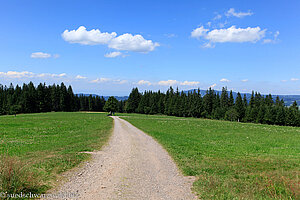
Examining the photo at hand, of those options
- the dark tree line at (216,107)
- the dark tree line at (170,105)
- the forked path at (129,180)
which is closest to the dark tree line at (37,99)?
the dark tree line at (170,105)

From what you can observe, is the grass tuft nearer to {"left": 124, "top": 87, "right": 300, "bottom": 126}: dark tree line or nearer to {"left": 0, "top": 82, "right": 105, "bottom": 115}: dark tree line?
{"left": 0, "top": 82, "right": 105, "bottom": 115}: dark tree line

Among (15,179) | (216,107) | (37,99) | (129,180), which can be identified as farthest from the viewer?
(216,107)

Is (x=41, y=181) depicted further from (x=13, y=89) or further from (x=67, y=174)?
(x=13, y=89)

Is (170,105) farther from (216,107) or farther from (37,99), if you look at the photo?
(37,99)

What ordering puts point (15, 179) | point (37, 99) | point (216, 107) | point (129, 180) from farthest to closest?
point (216, 107) → point (37, 99) → point (129, 180) → point (15, 179)

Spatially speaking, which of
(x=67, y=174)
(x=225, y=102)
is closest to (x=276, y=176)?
(x=67, y=174)

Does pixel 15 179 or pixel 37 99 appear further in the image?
pixel 37 99

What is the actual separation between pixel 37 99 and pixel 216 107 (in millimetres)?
93003

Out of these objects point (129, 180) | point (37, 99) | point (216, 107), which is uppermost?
point (37, 99)

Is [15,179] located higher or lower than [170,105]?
lower

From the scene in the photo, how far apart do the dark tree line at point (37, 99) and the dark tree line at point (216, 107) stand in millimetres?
35712

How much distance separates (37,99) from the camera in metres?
101

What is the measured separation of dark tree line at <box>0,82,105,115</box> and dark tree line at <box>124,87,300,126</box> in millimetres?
35712

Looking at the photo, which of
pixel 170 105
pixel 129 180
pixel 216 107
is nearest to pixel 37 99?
pixel 170 105
